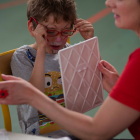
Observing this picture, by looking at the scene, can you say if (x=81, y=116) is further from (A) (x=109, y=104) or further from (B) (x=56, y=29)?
(B) (x=56, y=29)

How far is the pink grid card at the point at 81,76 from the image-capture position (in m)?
0.84

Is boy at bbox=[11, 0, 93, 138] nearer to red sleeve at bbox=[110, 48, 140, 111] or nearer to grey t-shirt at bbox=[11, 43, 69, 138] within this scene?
grey t-shirt at bbox=[11, 43, 69, 138]

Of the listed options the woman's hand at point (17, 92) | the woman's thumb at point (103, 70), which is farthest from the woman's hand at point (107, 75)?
the woman's hand at point (17, 92)

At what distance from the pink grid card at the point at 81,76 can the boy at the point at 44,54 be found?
0.21 metres

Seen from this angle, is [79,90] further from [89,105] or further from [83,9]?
[83,9]

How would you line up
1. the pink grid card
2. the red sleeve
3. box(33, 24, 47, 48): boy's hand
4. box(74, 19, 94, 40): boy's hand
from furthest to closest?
box(74, 19, 94, 40): boy's hand → box(33, 24, 47, 48): boy's hand → the pink grid card → the red sleeve

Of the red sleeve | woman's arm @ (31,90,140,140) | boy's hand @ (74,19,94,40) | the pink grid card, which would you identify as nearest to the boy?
boy's hand @ (74,19,94,40)

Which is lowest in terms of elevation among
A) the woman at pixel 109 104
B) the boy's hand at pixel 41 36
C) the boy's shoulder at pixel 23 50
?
the woman at pixel 109 104

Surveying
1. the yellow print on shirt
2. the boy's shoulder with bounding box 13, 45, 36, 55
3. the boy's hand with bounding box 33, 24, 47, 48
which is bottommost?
the yellow print on shirt

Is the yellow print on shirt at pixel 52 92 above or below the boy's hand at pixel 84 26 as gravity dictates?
below

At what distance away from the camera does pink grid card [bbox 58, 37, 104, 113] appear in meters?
0.84

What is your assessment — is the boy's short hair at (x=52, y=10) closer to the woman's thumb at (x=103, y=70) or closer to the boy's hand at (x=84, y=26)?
the boy's hand at (x=84, y=26)

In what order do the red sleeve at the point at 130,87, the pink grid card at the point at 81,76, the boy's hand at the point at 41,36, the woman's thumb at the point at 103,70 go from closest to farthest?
the red sleeve at the point at 130,87
the pink grid card at the point at 81,76
the woman's thumb at the point at 103,70
the boy's hand at the point at 41,36

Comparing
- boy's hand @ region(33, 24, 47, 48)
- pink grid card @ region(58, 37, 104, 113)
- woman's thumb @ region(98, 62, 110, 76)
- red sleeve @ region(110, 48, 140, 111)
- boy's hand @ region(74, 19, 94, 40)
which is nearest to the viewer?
red sleeve @ region(110, 48, 140, 111)
